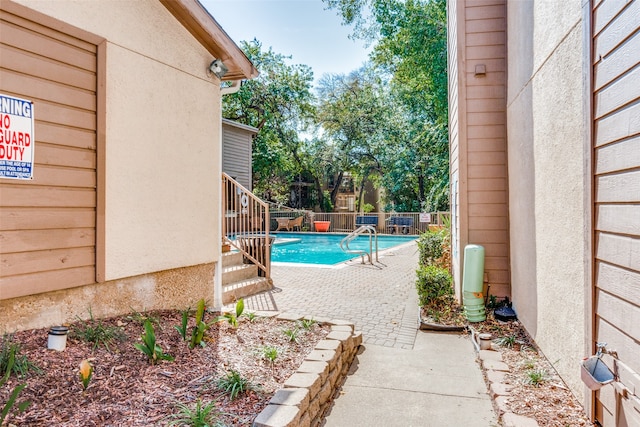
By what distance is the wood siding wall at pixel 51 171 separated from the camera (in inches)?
114

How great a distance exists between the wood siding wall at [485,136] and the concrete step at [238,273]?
3.60 m

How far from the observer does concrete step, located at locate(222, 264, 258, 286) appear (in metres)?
6.40

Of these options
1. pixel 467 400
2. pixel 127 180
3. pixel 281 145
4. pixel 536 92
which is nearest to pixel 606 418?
pixel 467 400

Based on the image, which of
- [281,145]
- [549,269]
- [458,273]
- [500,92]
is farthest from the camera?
[281,145]

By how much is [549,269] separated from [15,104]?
14.6ft

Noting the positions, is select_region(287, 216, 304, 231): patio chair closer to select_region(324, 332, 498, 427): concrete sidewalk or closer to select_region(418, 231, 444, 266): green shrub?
select_region(418, 231, 444, 266): green shrub

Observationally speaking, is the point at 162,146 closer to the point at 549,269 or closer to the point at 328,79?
the point at 549,269

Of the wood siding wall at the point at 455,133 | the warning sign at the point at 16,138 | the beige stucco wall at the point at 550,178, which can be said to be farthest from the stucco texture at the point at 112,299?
the beige stucco wall at the point at 550,178

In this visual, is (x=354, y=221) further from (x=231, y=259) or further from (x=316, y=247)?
(x=231, y=259)

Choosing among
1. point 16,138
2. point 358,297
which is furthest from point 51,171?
point 358,297

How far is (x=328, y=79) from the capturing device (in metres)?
26.6

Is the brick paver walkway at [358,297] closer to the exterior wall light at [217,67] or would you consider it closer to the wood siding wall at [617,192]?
the wood siding wall at [617,192]

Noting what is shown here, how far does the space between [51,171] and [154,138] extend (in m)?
1.08

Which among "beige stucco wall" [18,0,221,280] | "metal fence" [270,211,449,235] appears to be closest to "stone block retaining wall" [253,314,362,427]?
"beige stucco wall" [18,0,221,280]
